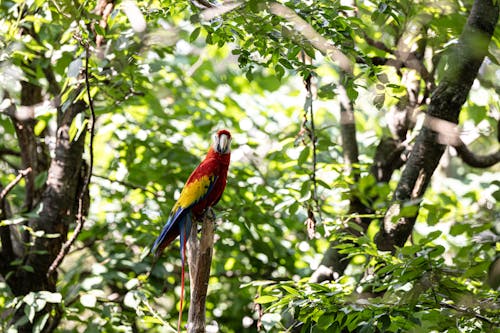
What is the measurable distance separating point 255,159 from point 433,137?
1353 millimetres

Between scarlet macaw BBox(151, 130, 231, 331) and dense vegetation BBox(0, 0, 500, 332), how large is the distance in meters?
0.14

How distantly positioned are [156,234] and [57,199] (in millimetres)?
663

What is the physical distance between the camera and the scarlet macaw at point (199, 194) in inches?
126

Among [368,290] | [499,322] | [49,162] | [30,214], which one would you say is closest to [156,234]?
[30,214]

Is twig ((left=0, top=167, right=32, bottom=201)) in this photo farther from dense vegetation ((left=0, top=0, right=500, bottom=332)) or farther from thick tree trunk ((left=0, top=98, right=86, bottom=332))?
thick tree trunk ((left=0, top=98, right=86, bottom=332))

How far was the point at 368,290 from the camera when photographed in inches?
130

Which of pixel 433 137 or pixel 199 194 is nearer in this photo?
pixel 199 194

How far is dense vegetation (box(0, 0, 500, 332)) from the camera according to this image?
9.27ft

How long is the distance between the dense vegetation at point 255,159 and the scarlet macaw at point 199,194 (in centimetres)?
14

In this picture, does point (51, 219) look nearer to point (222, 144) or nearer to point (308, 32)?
point (222, 144)

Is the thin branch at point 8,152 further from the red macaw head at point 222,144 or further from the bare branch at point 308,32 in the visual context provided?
the bare branch at point 308,32

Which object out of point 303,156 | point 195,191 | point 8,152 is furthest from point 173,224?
point 8,152

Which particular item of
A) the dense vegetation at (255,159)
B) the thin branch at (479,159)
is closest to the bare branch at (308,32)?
the dense vegetation at (255,159)

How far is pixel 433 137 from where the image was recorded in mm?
3439
